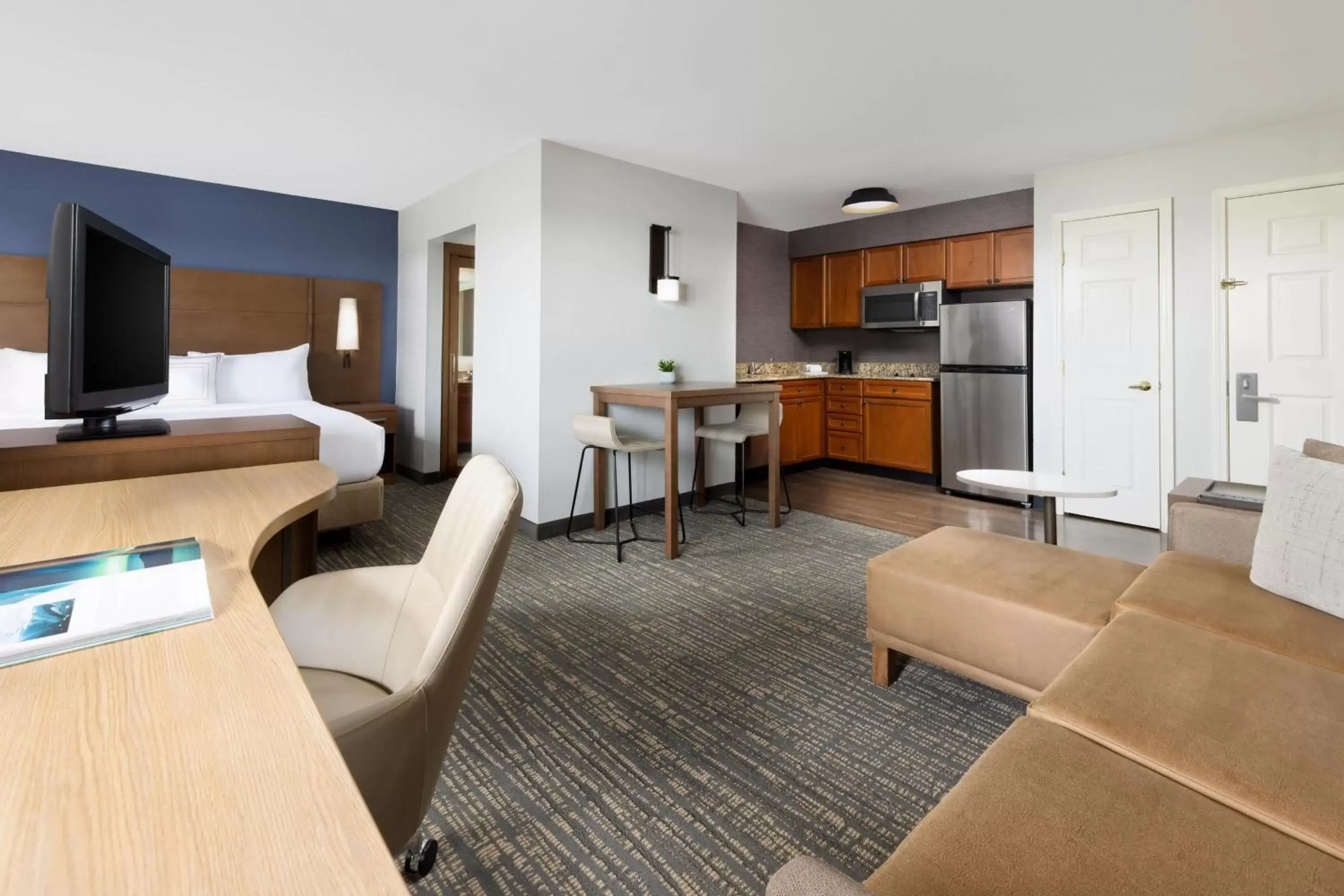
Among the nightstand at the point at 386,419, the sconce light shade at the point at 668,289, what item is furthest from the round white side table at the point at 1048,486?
the nightstand at the point at 386,419

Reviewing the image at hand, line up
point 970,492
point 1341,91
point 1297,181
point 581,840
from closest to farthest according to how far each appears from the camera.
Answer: point 581,840, point 1341,91, point 1297,181, point 970,492

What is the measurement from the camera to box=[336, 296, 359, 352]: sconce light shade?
524 cm

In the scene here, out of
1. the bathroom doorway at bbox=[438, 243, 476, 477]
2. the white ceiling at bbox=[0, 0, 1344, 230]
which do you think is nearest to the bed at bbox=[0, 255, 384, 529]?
the bathroom doorway at bbox=[438, 243, 476, 477]

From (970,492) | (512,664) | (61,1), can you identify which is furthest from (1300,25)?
(61,1)

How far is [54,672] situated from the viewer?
0.71m

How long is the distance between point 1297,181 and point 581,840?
471 centimetres

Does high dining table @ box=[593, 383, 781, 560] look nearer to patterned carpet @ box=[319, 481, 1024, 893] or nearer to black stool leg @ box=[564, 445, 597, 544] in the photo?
black stool leg @ box=[564, 445, 597, 544]

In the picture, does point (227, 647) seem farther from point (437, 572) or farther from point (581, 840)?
point (581, 840)

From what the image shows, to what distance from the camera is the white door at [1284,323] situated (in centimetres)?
344

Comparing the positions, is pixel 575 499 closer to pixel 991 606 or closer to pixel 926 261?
pixel 991 606

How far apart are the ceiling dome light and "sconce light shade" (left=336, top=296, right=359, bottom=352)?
3.97m

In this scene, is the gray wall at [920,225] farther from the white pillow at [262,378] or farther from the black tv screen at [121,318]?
the black tv screen at [121,318]

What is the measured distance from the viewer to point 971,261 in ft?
16.8

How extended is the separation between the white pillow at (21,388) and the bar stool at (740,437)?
394 cm
